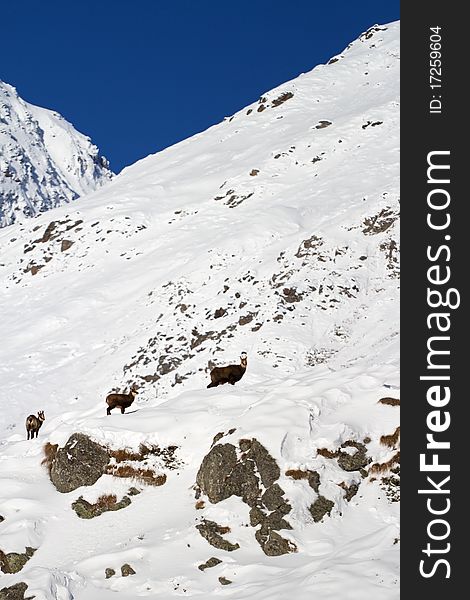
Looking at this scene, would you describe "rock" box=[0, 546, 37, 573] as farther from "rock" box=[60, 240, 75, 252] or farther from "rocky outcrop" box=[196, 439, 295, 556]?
"rock" box=[60, 240, 75, 252]

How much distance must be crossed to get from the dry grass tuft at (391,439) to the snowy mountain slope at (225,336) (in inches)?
4.1

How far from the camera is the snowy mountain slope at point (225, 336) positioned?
14.8 metres

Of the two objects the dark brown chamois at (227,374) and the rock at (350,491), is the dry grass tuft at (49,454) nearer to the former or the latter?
the dark brown chamois at (227,374)

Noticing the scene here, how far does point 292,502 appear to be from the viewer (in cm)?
1532

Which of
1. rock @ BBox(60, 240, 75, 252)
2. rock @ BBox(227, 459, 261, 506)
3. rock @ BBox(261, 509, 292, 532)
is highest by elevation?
rock @ BBox(60, 240, 75, 252)

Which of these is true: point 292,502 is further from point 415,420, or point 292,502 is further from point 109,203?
point 109,203

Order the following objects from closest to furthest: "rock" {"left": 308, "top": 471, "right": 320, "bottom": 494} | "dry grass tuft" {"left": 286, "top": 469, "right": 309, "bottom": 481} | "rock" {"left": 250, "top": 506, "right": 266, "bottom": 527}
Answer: "rock" {"left": 250, "top": 506, "right": 266, "bottom": 527}, "rock" {"left": 308, "top": 471, "right": 320, "bottom": 494}, "dry grass tuft" {"left": 286, "top": 469, "right": 309, "bottom": 481}

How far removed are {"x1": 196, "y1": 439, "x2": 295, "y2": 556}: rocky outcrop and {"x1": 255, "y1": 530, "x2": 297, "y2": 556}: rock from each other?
29 millimetres

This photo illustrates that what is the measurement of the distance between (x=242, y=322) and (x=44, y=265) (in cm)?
2694

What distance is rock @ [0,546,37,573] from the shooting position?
1560 centimetres

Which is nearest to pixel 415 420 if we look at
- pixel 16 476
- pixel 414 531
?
pixel 414 531

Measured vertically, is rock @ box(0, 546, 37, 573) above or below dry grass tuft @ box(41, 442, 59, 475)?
below

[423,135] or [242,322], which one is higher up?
[242,322]

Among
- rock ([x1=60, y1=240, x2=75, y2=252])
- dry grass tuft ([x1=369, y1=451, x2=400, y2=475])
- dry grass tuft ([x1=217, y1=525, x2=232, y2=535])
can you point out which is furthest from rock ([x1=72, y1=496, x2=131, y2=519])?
rock ([x1=60, y1=240, x2=75, y2=252])
